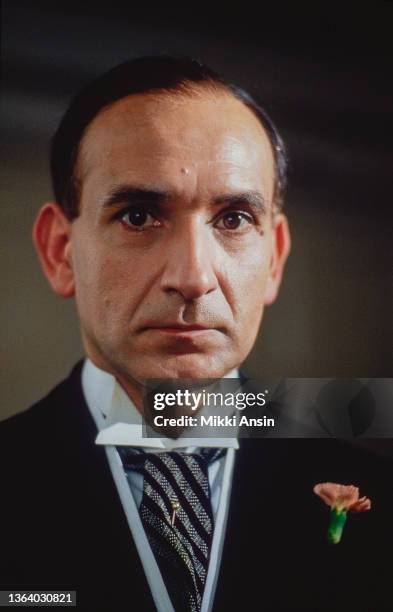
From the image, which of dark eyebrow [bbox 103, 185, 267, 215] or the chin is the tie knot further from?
dark eyebrow [bbox 103, 185, 267, 215]

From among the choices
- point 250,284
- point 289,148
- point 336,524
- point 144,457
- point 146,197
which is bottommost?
point 336,524

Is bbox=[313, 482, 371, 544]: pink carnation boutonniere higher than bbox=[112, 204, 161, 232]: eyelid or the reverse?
the reverse

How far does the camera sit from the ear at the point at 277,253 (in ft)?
3.65

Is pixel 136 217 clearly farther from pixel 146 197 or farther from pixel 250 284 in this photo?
pixel 250 284

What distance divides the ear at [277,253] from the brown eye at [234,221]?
0.23 feet

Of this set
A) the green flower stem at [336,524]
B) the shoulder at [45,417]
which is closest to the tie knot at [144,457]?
the shoulder at [45,417]

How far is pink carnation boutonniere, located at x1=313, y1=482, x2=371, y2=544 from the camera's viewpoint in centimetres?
109

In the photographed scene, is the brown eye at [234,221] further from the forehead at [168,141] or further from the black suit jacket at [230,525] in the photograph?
the black suit jacket at [230,525]

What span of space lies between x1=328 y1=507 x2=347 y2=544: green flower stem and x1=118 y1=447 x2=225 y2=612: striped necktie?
0.64 ft

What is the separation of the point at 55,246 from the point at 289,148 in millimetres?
426

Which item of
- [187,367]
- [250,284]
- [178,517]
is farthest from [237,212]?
[178,517]

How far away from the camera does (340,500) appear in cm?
110

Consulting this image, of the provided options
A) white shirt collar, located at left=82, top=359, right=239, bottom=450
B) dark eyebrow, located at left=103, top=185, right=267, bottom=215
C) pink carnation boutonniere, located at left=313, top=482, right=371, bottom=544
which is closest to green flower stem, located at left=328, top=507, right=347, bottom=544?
pink carnation boutonniere, located at left=313, top=482, right=371, bottom=544

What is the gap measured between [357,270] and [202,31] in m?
0.49
